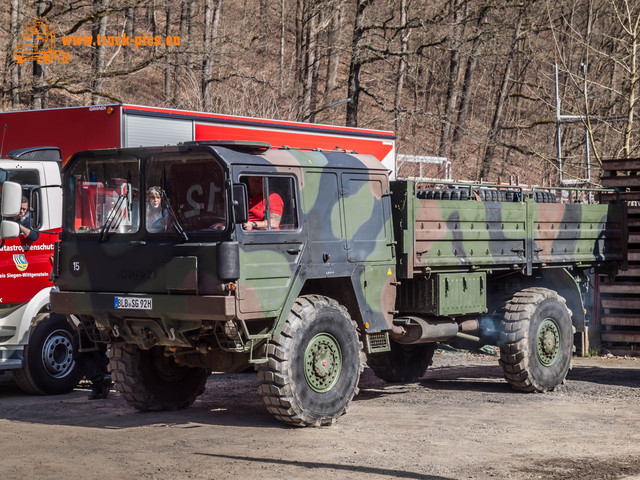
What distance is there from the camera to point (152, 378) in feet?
32.7

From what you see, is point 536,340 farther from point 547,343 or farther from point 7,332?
point 7,332

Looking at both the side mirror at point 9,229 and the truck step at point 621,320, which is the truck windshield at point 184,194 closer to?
the side mirror at point 9,229

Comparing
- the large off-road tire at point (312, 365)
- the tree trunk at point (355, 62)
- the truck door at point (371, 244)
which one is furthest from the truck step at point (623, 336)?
the tree trunk at point (355, 62)

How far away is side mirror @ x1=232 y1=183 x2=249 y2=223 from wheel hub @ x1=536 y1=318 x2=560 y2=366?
467 cm

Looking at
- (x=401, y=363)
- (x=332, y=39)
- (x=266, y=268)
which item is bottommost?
(x=401, y=363)

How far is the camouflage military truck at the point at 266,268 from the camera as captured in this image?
859 cm

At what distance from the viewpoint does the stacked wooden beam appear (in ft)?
47.3

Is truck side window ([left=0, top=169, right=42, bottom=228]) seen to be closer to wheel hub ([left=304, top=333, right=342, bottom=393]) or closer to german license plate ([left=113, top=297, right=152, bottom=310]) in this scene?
german license plate ([left=113, top=297, right=152, bottom=310])

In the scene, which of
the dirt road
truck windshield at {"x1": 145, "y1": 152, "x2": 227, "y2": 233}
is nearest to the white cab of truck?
the dirt road

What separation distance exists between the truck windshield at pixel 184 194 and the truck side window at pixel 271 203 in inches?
10.6

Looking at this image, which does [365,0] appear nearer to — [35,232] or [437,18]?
[437,18]

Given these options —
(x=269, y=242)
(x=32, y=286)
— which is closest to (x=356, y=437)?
(x=269, y=242)

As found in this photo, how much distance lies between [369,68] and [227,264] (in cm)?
3628

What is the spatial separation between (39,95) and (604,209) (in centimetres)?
1469
